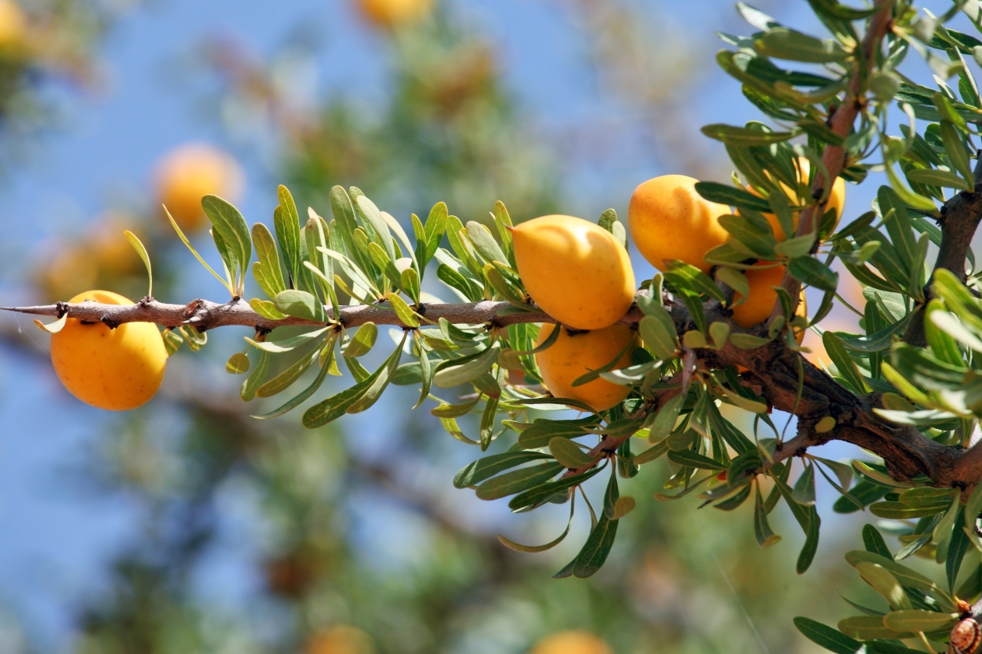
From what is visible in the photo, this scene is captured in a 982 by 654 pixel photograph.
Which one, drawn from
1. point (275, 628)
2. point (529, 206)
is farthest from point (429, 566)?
point (529, 206)

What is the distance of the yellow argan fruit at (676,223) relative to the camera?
2.07 ft

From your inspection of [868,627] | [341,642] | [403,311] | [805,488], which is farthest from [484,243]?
[341,642]

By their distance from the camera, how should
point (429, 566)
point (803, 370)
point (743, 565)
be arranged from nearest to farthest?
point (803, 370)
point (743, 565)
point (429, 566)

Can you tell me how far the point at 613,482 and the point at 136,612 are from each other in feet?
7.21

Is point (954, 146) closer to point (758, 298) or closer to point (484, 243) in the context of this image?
point (758, 298)

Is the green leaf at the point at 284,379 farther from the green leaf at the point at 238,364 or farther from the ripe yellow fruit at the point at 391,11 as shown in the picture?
the ripe yellow fruit at the point at 391,11

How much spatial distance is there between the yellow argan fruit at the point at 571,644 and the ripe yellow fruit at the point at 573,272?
1786 mm

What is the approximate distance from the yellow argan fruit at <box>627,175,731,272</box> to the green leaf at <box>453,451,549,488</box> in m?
0.19

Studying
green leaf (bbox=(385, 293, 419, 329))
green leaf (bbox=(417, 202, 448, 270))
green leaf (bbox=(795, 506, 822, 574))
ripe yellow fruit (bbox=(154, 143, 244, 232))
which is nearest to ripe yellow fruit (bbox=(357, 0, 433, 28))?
ripe yellow fruit (bbox=(154, 143, 244, 232))

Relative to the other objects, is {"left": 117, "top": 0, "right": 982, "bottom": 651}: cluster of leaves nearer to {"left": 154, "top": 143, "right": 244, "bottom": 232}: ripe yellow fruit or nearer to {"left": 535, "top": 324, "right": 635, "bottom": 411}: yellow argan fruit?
{"left": 535, "top": 324, "right": 635, "bottom": 411}: yellow argan fruit

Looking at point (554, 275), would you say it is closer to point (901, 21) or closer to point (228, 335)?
point (901, 21)

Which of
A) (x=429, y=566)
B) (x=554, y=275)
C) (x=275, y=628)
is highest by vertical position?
(x=554, y=275)

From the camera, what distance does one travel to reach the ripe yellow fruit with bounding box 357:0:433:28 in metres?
3.06

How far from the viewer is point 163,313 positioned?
628 millimetres
